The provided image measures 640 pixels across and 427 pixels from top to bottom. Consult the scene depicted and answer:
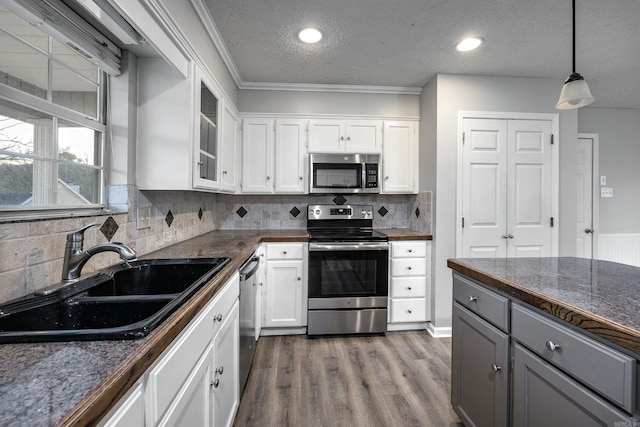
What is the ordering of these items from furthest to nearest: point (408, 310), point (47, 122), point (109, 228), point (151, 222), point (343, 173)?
1. point (343, 173)
2. point (408, 310)
3. point (151, 222)
4. point (109, 228)
5. point (47, 122)

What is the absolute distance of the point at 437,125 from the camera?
8.81 ft

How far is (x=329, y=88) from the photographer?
300 centimetres

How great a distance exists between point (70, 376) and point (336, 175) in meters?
2.56

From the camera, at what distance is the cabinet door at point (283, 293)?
2.62m

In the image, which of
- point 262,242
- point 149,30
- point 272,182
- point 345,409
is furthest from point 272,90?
point 345,409

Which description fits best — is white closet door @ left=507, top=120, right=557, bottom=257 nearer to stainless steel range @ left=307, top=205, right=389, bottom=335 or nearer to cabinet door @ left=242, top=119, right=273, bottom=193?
stainless steel range @ left=307, top=205, right=389, bottom=335

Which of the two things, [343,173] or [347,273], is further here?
[343,173]

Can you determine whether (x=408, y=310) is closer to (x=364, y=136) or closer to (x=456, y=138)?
(x=456, y=138)

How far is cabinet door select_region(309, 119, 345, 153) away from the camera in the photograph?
9.75ft

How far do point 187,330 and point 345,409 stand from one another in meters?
1.25

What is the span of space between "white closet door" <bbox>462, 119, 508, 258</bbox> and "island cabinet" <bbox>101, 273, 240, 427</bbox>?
2.19 m

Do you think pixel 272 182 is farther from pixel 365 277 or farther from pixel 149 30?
pixel 149 30

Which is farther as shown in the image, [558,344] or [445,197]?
[445,197]

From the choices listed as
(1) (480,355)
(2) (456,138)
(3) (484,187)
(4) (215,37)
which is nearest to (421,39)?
(2) (456,138)
